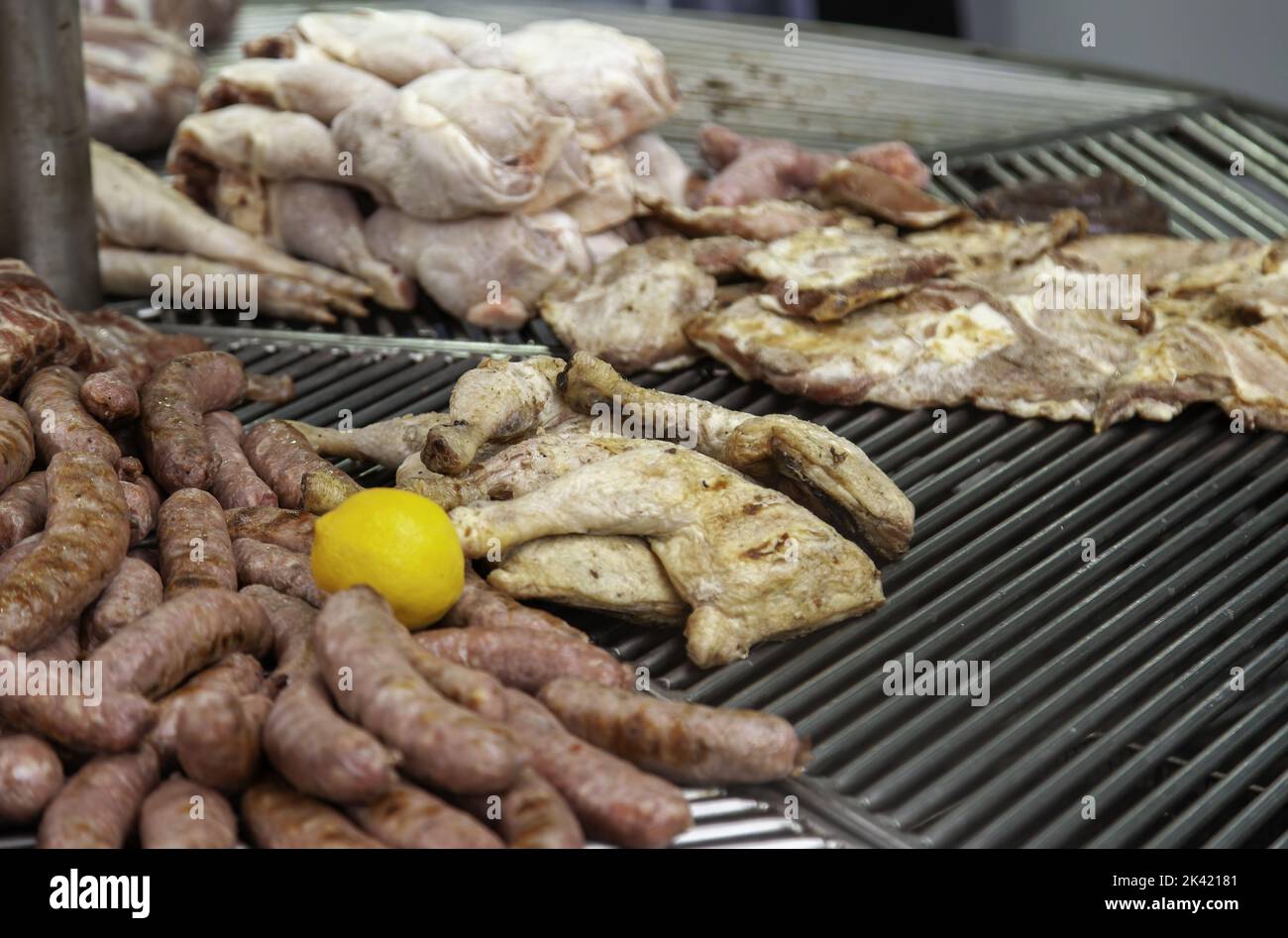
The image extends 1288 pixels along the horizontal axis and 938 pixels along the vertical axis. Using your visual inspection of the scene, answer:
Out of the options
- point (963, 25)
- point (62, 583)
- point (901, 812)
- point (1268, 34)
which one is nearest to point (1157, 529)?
point (901, 812)

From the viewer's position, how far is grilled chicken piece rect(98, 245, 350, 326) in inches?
181

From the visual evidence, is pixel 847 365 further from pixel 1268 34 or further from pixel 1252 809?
pixel 1268 34

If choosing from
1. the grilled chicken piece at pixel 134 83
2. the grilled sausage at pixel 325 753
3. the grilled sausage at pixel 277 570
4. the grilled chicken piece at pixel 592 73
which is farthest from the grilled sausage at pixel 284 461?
the grilled chicken piece at pixel 134 83

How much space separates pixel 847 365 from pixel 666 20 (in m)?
3.53

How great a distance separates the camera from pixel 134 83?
18.5ft

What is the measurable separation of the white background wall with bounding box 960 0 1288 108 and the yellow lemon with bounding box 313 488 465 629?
615 centimetres

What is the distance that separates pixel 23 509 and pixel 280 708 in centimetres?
98

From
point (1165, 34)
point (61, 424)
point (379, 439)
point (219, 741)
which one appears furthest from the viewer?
point (1165, 34)

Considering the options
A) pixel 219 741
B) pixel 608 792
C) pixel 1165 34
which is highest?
pixel 1165 34

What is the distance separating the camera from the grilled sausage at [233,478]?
3.33 m

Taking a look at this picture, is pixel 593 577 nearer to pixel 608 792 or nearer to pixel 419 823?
pixel 608 792

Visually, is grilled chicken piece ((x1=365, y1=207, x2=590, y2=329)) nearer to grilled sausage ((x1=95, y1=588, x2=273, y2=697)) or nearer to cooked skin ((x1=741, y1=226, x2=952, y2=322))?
cooked skin ((x1=741, y1=226, x2=952, y2=322))

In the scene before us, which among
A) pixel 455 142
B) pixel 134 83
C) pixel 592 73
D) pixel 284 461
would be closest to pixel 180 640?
pixel 284 461
